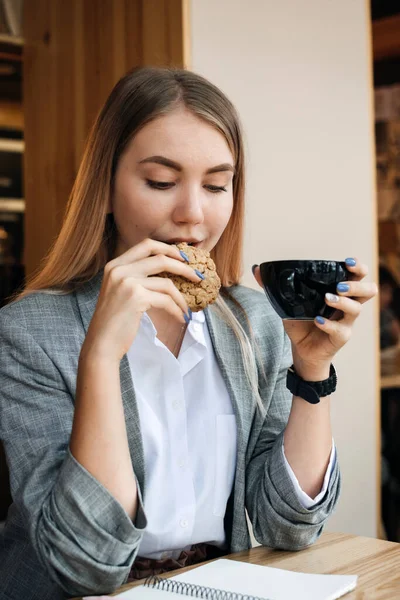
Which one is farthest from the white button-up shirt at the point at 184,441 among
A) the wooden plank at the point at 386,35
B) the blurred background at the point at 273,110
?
the wooden plank at the point at 386,35

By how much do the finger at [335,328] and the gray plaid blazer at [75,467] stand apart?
0.27 meters

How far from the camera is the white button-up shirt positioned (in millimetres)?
1406

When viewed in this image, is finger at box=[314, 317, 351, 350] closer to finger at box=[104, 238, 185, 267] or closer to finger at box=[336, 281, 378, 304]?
finger at box=[336, 281, 378, 304]

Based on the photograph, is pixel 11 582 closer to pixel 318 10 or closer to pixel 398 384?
pixel 318 10

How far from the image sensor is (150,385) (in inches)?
59.1

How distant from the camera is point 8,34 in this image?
301cm

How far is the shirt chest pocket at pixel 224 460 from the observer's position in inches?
58.3

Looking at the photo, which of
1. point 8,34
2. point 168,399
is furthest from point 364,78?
point 168,399

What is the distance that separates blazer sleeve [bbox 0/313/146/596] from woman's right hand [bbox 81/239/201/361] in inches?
6.9

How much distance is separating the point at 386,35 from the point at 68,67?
2.50 metres

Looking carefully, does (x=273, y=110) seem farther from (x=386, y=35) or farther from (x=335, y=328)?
(x=386, y=35)

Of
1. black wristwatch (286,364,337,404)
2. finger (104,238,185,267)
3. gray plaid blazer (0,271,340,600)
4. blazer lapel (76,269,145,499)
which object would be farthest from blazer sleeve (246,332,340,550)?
finger (104,238,185,267)

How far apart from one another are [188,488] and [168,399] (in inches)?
6.6

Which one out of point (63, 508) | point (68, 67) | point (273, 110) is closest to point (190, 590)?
point (63, 508)
